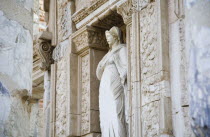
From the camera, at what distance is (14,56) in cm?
587

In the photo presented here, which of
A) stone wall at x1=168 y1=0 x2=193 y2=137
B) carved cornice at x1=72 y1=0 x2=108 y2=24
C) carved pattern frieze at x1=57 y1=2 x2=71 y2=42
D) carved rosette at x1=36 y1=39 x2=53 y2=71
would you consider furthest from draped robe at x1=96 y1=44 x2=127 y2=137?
carved rosette at x1=36 y1=39 x2=53 y2=71

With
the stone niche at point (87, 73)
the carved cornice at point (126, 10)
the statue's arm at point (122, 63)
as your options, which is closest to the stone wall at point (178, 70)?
the carved cornice at point (126, 10)

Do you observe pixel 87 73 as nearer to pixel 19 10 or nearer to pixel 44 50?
pixel 44 50

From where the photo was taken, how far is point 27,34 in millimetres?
6051

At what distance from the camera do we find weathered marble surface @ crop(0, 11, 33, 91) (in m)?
5.75

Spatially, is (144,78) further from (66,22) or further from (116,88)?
(66,22)

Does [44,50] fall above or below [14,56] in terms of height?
above

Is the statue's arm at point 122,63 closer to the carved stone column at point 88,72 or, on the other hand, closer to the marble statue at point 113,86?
the marble statue at point 113,86

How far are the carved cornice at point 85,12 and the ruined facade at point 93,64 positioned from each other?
0.6 inches

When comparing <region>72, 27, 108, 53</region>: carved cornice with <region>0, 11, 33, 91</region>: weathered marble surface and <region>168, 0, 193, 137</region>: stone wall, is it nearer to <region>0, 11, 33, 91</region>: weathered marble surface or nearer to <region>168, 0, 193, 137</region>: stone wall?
<region>168, 0, 193, 137</region>: stone wall

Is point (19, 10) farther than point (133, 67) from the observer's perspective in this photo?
No

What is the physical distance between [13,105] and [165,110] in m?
1.89

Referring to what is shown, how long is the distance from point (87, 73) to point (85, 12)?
3.19ft

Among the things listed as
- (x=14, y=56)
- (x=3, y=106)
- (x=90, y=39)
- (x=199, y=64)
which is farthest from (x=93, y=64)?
(x=199, y=64)
